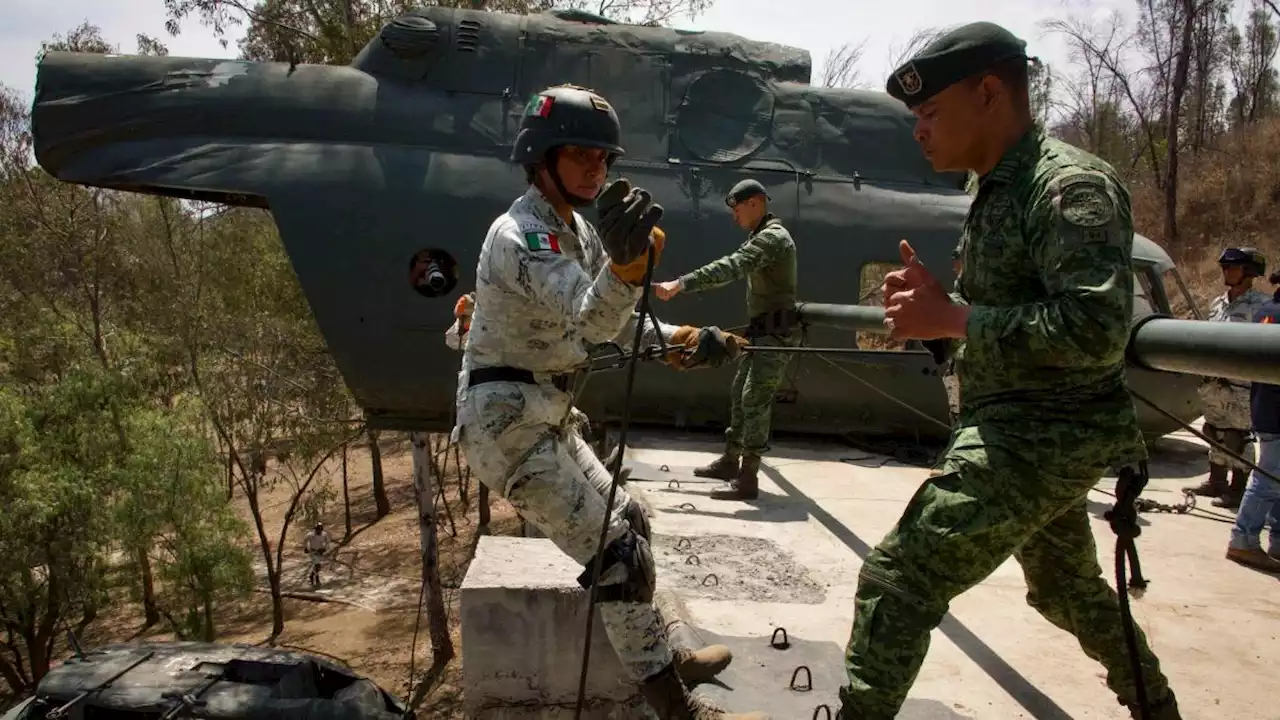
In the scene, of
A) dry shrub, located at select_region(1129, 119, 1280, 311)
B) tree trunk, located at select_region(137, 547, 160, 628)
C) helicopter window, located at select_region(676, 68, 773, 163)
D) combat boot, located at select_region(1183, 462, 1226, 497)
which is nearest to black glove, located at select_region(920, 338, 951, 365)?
combat boot, located at select_region(1183, 462, 1226, 497)

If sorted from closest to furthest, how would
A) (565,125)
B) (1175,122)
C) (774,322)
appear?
(565,125) < (774,322) < (1175,122)

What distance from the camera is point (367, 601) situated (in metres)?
19.2

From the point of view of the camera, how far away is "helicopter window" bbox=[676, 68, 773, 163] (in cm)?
817

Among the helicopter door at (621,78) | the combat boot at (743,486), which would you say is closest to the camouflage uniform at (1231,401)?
the combat boot at (743,486)

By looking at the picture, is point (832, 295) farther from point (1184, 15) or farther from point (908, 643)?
point (1184, 15)

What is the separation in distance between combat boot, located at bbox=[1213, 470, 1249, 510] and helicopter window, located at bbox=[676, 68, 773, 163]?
14.7 ft

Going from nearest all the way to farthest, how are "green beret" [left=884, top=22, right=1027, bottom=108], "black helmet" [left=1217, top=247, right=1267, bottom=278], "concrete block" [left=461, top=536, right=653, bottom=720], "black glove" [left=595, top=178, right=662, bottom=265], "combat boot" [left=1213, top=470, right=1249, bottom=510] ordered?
"green beret" [left=884, top=22, right=1027, bottom=108] < "black glove" [left=595, top=178, right=662, bottom=265] < "concrete block" [left=461, top=536, right=653, bottom=720] < "black helmet" [left=1217, top=247, right=1267, bottom=278] < "combat boot" [left=1213, top=470, right=1249, bottom=510]

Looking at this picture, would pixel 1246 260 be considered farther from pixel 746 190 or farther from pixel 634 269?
pixel 634 269

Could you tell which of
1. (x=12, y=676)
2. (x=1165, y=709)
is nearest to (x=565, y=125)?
(x=1165, y=709)

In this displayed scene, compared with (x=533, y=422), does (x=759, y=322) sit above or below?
above

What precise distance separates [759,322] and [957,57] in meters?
4.12

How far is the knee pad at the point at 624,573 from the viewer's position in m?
3.30

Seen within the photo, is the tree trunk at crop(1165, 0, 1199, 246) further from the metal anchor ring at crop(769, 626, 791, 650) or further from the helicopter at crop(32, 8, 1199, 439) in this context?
the metal anchor ring at crop(769, 626, 791, 650)

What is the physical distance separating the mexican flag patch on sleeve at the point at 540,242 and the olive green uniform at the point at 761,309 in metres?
2.87
